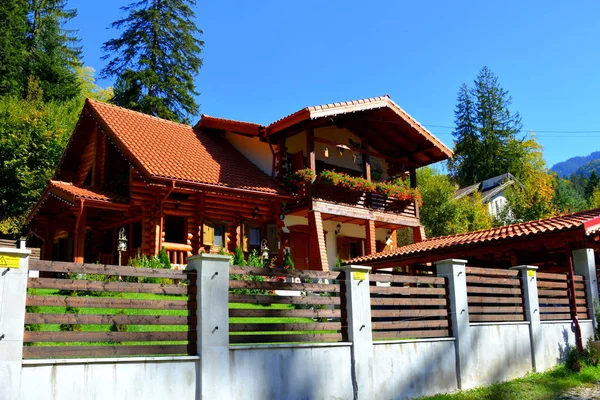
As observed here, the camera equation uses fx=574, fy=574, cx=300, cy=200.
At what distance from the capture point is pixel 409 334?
9.31 meters

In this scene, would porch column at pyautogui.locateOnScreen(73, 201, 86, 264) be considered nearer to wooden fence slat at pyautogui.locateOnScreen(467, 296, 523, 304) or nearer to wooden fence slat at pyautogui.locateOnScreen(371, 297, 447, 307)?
wooden fence slat at pyautogui.locateOnScreen(371, 297, 447, 307)

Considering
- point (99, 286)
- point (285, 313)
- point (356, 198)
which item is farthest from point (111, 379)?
Result: point (356, 198)

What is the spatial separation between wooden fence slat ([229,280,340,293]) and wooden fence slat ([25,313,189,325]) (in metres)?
0.82

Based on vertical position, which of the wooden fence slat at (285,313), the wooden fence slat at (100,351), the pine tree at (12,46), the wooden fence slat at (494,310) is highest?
the pine tree at (12,46)

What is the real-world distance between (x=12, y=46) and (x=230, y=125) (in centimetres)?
1869

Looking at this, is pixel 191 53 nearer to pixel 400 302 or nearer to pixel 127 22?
pixel 127 22

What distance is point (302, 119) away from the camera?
19.6 meters

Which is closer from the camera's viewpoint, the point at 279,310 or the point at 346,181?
the point at 279,310

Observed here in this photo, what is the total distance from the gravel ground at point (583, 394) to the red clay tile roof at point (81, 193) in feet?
43.0

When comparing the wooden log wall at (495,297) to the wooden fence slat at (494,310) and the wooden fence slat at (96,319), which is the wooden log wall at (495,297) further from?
the wooden fence slat at (96,319)

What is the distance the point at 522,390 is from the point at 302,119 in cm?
1208

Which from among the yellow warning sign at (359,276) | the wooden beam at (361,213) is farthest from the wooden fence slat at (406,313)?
the wooden beam at (361,213)

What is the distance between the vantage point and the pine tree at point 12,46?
32.9m

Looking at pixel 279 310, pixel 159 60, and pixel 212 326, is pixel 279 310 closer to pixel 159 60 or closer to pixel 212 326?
pixel 212 326
